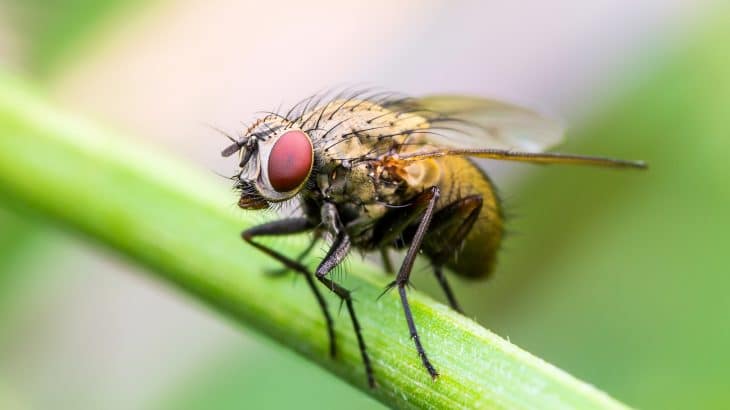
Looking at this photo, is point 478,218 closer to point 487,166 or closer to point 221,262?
point 221,262

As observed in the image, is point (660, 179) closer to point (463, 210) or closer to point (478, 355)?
point (463, 210)

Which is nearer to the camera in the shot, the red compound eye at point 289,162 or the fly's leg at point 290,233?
the fly's leg at point 290,233

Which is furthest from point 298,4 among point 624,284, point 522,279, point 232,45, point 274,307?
point 274,307

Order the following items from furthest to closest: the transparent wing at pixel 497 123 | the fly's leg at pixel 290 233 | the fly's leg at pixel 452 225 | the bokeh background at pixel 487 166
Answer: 1. the bokeh background at pixel 487 166
2. the transparent wing at pixel 497 123
3. the fly's leg at pixel 452 225
4. the fly's leg at pixel 290 233

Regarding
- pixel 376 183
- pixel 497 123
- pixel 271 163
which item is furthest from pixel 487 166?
pixel 271 163

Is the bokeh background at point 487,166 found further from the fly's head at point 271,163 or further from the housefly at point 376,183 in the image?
the fly's head at point 271,163

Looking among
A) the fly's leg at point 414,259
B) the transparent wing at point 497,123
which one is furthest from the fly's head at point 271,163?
the transparent wing at point 497,123
